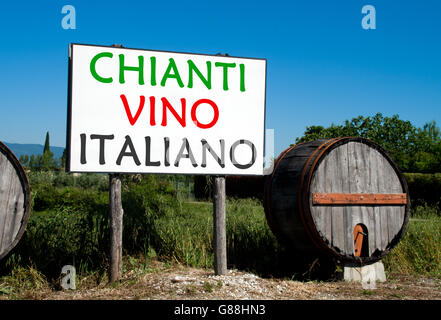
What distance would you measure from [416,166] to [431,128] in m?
32.1

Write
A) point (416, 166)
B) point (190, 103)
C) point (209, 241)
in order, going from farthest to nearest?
point (416, 166)
point (209, 241)
point (190, 103)

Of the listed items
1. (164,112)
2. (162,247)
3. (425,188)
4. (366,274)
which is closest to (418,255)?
(366,274)

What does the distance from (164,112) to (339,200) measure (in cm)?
243

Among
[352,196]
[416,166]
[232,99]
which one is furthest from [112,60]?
[416,166]

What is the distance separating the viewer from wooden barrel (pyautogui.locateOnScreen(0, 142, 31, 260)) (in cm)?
481

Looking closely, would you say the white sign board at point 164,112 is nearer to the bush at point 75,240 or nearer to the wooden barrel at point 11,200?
the wooden barrel at point 11,200

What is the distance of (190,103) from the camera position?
17.3 ft

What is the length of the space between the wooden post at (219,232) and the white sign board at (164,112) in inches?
8.0

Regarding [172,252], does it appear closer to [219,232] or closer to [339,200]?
[219,232]

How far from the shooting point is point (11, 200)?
191 inches

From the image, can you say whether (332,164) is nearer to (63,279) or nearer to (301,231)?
(301,231)

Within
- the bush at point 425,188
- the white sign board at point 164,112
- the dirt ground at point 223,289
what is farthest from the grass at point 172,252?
the bush at point 425,188

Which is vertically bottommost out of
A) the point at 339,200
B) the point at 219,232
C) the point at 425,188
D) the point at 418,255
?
the point at 418,255
